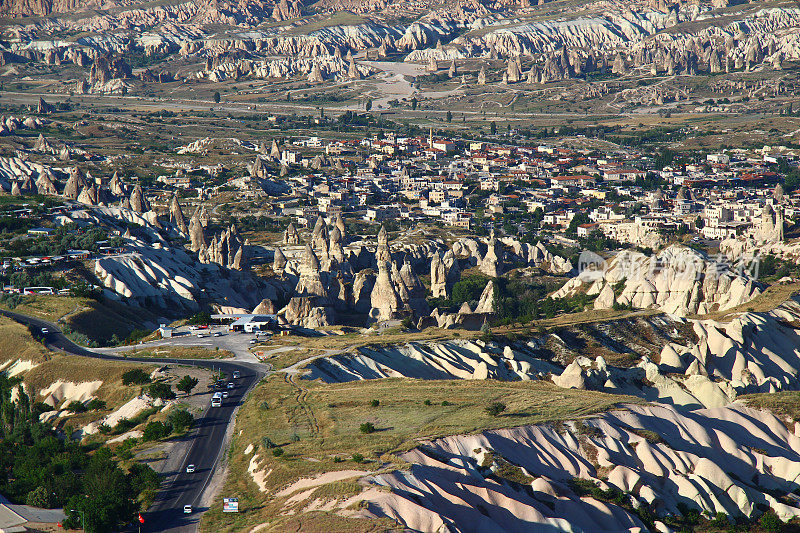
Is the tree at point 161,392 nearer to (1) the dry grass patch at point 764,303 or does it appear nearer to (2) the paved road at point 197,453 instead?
(2) the paved road at point 197,453

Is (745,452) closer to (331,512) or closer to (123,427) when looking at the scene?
(331,512)

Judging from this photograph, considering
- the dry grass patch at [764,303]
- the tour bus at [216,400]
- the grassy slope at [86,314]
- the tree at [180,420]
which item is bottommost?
the dry grass patch at [764,303]

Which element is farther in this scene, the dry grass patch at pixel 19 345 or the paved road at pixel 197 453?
the dry grass patch at pixel 19 345

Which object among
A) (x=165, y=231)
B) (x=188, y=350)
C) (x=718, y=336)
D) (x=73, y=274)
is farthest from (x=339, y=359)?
(x=165, y=231)

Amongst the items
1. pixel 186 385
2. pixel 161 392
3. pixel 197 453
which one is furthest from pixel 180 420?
pixel 186 385

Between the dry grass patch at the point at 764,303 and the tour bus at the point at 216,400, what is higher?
the tour bus at the point at 216,400

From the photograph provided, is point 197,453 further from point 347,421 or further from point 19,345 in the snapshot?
point 19,345

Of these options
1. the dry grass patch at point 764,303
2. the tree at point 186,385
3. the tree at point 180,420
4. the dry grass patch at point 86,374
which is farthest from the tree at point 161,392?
the dry grass patch at point 764,303
